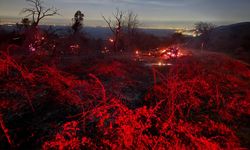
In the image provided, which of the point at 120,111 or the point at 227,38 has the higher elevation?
the point at 227,38

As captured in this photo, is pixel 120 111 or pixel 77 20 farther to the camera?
pixel 77 20

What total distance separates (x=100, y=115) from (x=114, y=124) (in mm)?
1198

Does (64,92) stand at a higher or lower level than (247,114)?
higher

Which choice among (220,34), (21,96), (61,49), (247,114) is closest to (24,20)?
(61,49)

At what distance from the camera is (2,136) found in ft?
54.9

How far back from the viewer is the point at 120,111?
18094 millimetres

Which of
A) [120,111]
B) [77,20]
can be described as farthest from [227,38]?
[120,111]

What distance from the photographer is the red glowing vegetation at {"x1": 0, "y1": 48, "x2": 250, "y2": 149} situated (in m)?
16.0

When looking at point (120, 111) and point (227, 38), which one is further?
point (227, 38)

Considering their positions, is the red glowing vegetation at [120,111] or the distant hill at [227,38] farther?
the distant hill at [227,38]

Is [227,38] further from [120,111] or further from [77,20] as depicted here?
[120,111]

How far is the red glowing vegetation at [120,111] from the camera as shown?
1605 cm

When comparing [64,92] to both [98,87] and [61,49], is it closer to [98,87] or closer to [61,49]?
[98,87]

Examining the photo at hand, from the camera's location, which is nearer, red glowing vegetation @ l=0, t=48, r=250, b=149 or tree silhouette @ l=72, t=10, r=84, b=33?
red glowing vegetation @ l=0, t=48, r=250, b=149
